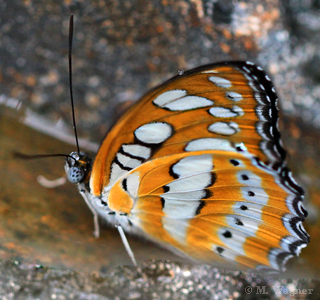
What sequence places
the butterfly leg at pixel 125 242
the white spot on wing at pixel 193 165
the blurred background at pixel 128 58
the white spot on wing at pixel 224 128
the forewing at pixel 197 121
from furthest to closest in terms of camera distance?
the blurred background at pixel 128 58 < the butterfly leg at pixel 125 242 < the white spot on wing at pixel 193 165 < the white spot on wing at pixel 224 128 < the forewing at pixel 197 121

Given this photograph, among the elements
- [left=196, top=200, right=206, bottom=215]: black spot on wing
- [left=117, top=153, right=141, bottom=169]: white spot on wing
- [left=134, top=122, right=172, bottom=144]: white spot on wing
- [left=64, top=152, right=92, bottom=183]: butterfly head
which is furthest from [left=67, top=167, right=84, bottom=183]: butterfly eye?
[left=196, top=200, right=206, bottom=215]: black spot on wing

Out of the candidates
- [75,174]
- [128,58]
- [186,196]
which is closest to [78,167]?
[75,174]

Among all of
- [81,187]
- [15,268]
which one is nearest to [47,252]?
[15,268]

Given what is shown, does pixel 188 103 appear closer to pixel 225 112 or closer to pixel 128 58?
pixel 225 112

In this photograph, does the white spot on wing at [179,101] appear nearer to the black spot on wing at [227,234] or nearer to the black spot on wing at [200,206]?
the black spot on wing at [200,206]

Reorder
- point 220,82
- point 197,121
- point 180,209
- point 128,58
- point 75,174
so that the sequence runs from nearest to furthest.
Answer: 1. point 220,82
2. point 197,121
3. point 75,174
4. point 180,209
5. point 128,58

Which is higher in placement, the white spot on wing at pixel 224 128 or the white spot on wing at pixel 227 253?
the white spot on wing at pixel 224 128

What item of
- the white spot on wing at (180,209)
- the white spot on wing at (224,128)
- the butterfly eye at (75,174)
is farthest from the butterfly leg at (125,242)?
the white spot on wing at (224,128)

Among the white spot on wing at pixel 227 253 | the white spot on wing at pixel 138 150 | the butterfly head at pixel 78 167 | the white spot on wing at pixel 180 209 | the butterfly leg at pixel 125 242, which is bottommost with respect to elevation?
the butterfly leg at pixel 125 242

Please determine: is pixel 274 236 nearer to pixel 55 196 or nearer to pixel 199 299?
pixel 199 299
